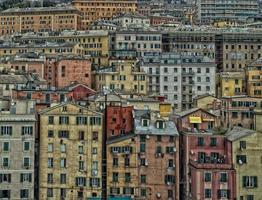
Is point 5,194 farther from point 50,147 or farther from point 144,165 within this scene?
point 144,165

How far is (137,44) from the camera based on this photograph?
112750 mm

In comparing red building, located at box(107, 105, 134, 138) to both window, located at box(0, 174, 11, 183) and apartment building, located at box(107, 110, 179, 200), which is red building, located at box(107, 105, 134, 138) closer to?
apartment building, located at box(107, 110, 179, 200)

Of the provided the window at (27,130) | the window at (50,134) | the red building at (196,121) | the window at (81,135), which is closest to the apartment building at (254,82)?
the red building at (196,121)

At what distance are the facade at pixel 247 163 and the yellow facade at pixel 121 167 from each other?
7.87m

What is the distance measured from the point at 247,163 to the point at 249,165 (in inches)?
9.1

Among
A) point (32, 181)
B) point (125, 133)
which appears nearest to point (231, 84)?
point (125, 133)

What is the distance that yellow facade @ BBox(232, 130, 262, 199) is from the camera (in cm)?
5766

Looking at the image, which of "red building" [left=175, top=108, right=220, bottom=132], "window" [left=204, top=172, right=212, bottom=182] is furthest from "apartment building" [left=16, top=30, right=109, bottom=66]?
"window" [left=204, top=172, right=212, bottom=182]

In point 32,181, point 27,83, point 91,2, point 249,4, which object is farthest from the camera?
point 249,4

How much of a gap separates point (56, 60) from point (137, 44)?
2107cm

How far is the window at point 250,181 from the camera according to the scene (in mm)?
57719

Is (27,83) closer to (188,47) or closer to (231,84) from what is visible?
(231,84)

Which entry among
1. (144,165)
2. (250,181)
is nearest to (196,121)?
(144,165)

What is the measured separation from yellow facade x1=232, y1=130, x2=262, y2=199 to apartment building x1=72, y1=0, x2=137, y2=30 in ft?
328
